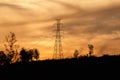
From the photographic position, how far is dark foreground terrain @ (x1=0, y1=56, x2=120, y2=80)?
20.1 metres

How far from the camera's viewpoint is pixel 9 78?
23.9 metres

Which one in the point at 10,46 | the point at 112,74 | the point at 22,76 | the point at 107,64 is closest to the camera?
the point at 112,74

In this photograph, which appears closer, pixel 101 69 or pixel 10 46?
pixel 101 69

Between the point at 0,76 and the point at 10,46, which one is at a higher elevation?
the point at 10,46

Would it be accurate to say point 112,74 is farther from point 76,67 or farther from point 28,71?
point 28,71

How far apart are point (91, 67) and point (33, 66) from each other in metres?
4.84

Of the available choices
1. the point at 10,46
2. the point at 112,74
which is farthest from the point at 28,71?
the point at 10,46

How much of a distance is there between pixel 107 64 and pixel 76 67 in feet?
6.20

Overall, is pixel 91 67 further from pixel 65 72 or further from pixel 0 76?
pixel 0 76

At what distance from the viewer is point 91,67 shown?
21.0 m

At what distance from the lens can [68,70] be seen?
2170 cm

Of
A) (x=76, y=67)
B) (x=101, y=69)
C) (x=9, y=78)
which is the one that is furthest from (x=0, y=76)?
(x=101, y=69)

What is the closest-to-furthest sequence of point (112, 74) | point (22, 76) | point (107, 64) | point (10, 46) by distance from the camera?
1. point (112, 74)
2. point (107, 64)
3. point (22, 76)
4. point (10, 46)

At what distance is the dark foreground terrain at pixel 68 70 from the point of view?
2006cm
